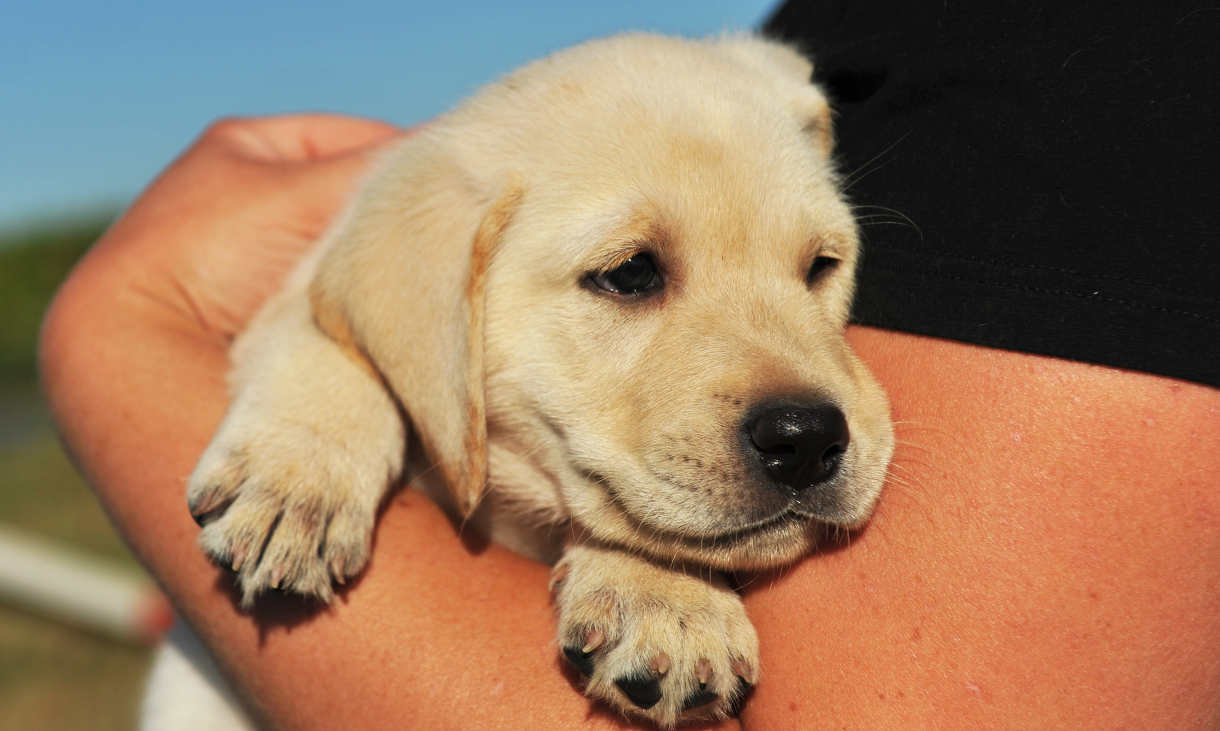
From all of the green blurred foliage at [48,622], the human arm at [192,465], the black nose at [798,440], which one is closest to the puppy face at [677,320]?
the black nose at [798,440]

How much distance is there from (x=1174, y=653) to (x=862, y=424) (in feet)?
2.46

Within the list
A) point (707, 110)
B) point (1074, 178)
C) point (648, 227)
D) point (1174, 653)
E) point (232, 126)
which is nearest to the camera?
point (1174, 653)

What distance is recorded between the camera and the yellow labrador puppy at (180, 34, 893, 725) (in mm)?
2176

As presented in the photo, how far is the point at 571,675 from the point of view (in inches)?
86.0

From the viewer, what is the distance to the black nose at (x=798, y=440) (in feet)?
6.95

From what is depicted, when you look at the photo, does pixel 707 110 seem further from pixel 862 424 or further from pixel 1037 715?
pixel 1037 715

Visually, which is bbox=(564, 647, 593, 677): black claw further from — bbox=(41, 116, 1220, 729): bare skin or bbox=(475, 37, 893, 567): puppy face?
bbox=(475, 37, 893, 567): puppy face

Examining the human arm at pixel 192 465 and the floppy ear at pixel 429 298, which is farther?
the floppy ear at pixel 429 298

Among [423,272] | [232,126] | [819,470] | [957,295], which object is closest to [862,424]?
[819,470]

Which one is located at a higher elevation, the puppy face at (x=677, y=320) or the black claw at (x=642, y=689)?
the puppy face at (x=677, y=320)

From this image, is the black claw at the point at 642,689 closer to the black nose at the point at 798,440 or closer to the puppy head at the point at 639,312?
the puppy head at the point at 639,312

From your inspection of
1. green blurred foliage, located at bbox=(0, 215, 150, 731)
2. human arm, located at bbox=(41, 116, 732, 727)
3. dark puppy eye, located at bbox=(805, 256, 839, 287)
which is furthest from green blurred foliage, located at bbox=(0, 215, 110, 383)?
dark puppy eye, located at bbox=(805, 256, 839, 287)

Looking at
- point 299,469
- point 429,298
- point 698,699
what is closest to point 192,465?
point 299,469

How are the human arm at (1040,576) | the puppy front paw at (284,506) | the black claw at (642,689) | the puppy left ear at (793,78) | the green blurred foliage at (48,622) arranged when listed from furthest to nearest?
the green blurred foliage at (48,622) < the puppy left ear at (793,78) < the puppy front paw at (284,506) < the black claw at (642,689) < the human arm at (1040,576)
